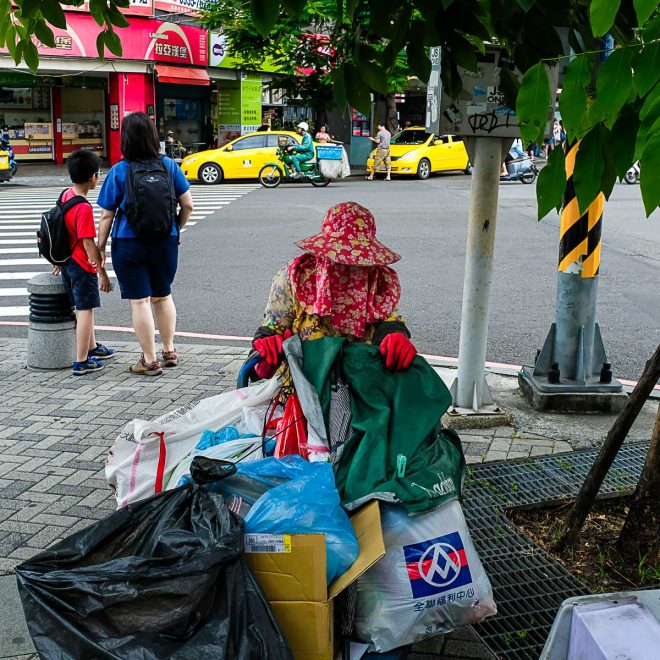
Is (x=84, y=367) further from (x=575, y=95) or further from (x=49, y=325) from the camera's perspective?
(x=575, y=95)

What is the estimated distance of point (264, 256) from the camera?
480 inches

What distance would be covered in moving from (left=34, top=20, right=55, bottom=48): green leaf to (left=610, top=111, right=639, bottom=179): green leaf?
2749 millimetres

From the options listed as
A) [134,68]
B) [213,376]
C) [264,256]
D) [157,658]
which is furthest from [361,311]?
[134,68]

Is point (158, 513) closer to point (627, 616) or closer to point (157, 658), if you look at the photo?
point (157, 658)

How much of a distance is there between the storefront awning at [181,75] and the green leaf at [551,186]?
98.1ft

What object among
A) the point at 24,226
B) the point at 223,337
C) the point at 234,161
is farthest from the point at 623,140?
the point at 234,161

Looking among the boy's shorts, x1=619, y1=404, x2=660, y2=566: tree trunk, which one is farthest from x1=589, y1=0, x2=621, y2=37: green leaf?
the boy's shorts

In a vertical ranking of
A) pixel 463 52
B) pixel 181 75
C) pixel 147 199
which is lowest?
pixel 147 199

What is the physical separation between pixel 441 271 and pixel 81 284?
5.65m

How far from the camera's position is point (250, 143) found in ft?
80.0

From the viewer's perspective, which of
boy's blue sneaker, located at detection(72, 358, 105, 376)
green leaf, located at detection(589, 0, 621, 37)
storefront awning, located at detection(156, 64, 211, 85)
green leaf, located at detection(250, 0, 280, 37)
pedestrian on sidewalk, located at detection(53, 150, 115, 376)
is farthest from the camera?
storefront awning, located at detection(156, 64, 211, 85)

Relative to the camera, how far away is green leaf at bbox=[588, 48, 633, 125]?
1815mm

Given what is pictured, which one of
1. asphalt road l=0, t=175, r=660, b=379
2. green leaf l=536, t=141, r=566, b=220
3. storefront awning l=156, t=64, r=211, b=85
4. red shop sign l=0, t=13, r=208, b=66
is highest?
red shop sign l=0, t=13, r=208, b=66

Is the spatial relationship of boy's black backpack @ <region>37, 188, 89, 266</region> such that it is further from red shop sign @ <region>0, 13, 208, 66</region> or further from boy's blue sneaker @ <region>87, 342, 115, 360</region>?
red shop sign @ <region>0, 13, 208, 66</region>
